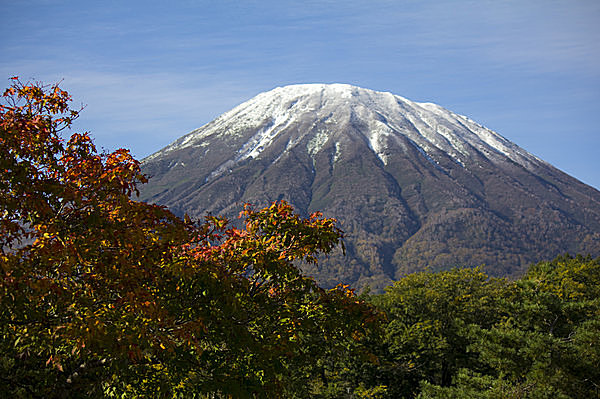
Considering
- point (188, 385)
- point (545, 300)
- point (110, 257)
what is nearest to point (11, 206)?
point (110, 257)

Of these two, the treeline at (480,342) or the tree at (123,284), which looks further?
the treeline at (480,342)

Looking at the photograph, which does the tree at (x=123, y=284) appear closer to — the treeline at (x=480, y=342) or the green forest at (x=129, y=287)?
the green forest at (x=129, y=287)

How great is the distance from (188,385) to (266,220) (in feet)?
10.3

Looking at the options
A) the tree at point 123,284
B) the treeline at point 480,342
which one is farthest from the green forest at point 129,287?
the treeline at point 480,342

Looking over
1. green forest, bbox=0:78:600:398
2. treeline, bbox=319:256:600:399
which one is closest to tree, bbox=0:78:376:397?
green forest, bbox=0:78:600:398

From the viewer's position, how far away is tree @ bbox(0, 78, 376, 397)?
6.42 m

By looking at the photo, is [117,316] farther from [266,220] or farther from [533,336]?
[533,336]

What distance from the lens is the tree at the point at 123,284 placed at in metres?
6.42

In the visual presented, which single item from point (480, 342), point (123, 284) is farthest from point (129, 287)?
point (480, 342)

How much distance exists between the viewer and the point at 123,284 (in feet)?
22.9

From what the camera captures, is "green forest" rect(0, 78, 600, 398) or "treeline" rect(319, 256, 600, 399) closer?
"green forest" rect(0, 78, 600, 398)

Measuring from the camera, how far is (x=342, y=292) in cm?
987

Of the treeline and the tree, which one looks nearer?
the tree

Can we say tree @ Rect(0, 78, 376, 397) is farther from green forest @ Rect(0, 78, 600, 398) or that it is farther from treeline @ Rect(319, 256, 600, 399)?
treeline @ Rect(319, 256, 600, 399)
